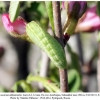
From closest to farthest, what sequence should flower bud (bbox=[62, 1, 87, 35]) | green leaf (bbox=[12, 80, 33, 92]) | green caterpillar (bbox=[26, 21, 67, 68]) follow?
green caterpillar (bbox=[26, 21, 67, 68]) → flower bud (bbox=[62, 1, 87, 35]) → green leaf (bbox=[12, 80, 33, 92])

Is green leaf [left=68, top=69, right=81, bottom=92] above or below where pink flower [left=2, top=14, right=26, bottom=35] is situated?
below

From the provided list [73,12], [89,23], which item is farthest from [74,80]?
[73,12]

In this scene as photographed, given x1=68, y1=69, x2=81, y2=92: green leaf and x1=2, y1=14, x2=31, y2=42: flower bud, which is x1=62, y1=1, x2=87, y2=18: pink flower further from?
x1=68, y1=69, x2=81, y2=92: green leaf

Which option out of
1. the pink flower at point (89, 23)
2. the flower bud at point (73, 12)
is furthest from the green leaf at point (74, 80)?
the flower bud at point (73, 12)

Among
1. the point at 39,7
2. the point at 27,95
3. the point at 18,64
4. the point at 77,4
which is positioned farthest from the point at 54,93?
the point at 18,64

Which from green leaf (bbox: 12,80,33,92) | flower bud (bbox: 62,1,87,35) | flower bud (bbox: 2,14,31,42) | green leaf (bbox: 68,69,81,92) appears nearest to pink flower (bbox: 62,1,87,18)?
flower bud (bbox: 62,1,87,35)

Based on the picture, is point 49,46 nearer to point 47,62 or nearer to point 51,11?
point 51,11

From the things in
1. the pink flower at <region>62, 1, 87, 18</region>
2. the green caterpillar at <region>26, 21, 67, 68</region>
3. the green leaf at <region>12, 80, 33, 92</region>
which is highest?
the pink flower at <region>62, 1, 87, 18</region>
